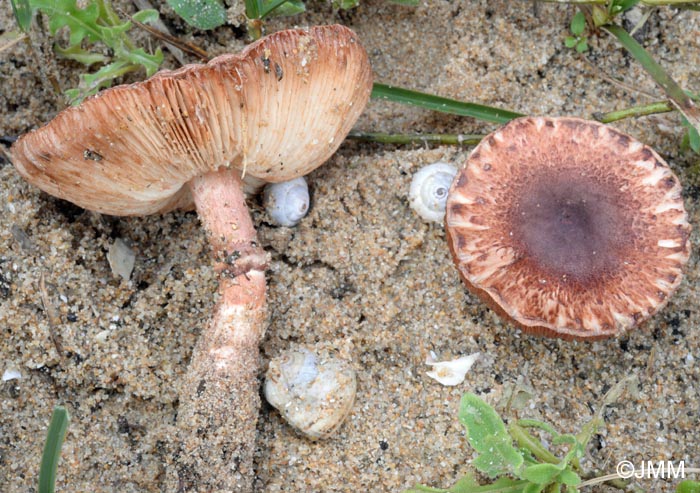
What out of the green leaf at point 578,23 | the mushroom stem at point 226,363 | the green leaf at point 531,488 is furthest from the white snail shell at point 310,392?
the green leaf at point 578,23

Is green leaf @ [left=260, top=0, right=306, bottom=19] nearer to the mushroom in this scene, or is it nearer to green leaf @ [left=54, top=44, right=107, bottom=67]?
the mushroom

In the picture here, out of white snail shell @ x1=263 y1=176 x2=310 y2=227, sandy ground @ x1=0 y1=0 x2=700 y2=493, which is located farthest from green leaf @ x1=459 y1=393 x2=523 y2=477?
white snail shell @ x1=263 y1=176 x2=310 y2=227

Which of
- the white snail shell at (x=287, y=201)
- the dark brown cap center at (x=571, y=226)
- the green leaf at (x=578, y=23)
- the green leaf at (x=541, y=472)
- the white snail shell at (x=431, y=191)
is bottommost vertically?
the green leaf at (x=541, y=472)

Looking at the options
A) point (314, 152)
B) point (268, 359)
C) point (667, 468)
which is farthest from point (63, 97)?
point (667, 468)

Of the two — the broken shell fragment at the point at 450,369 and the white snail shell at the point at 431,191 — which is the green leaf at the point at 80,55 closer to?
the white snail shell at the point at 431,191

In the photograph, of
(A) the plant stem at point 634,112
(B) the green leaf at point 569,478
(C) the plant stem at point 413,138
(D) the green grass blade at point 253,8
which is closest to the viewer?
(B) the green leaf at point 569,478

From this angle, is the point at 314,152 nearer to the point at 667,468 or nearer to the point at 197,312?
the point at 197,312

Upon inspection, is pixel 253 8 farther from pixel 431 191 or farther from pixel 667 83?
pixel 667 83
